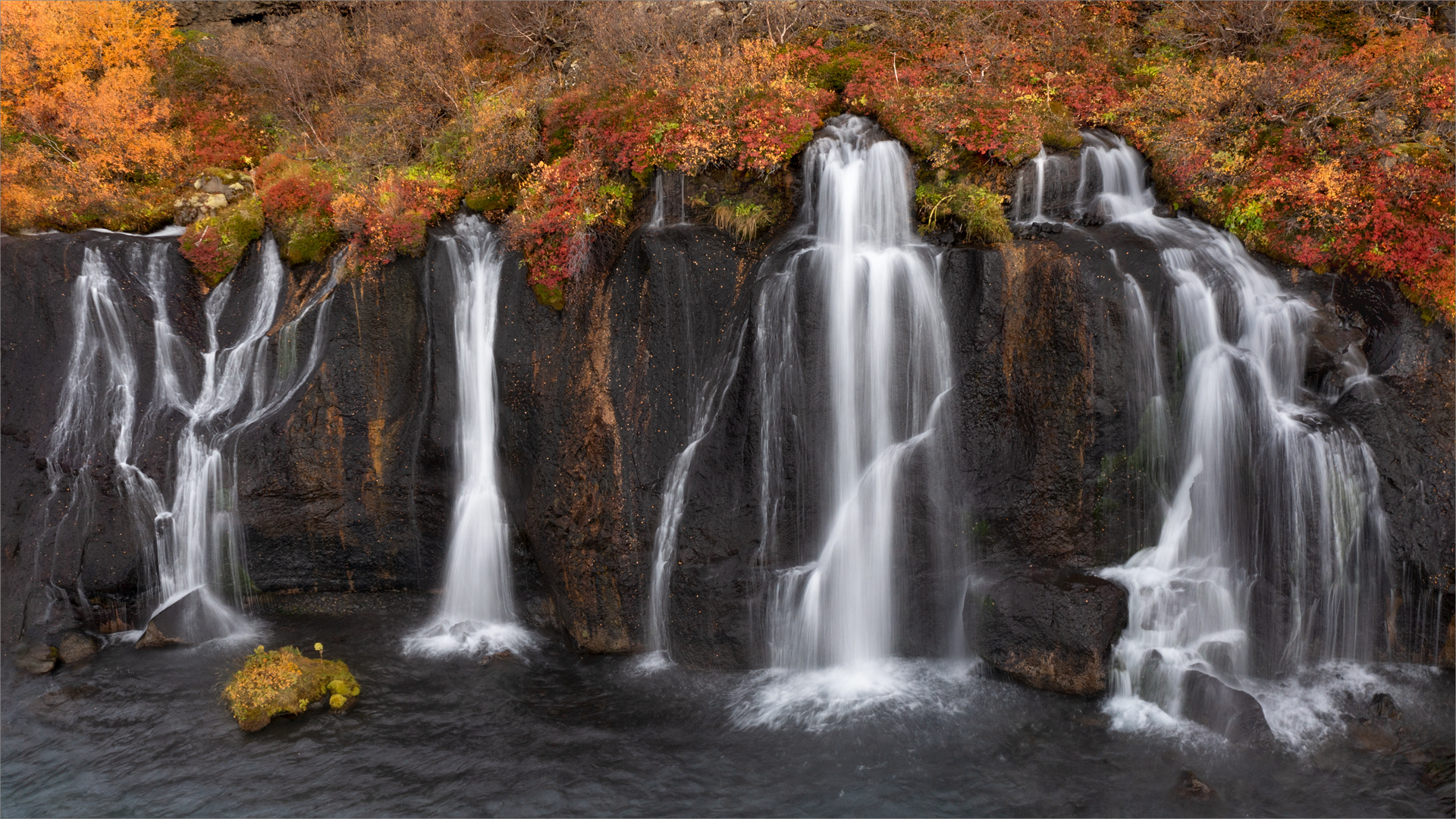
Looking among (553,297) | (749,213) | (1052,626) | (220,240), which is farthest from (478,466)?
(1052,626)

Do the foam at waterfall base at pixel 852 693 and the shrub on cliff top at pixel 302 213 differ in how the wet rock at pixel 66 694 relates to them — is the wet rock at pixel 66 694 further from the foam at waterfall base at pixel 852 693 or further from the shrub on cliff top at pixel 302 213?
the foam at waterfall base at pixel 852 693

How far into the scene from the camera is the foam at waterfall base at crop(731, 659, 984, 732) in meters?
11.1

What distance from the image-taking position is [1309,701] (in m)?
10.6

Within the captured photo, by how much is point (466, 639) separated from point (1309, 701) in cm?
1334

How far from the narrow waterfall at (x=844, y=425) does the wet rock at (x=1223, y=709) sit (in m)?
4.18

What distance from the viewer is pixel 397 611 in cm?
1439

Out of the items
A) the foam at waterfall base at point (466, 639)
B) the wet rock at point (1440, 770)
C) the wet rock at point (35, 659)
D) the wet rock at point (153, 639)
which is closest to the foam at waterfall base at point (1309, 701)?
the wet rock at point (1440, 770)

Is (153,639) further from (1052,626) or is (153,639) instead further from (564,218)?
(1052,626)

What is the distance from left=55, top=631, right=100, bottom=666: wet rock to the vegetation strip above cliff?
6.99m

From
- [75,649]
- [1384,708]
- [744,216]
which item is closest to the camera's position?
[1384,708]

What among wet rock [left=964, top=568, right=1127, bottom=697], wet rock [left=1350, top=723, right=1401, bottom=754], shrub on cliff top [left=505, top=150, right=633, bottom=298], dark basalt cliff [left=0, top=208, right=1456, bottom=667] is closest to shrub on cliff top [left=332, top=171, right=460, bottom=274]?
dark basalt cliff [left=0, top=208, right=1456, bottom=667]

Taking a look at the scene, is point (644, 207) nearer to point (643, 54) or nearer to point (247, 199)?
point (643, 54)

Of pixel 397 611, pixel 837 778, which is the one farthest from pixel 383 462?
pixel 837 778

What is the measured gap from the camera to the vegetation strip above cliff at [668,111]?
12.5 metres
